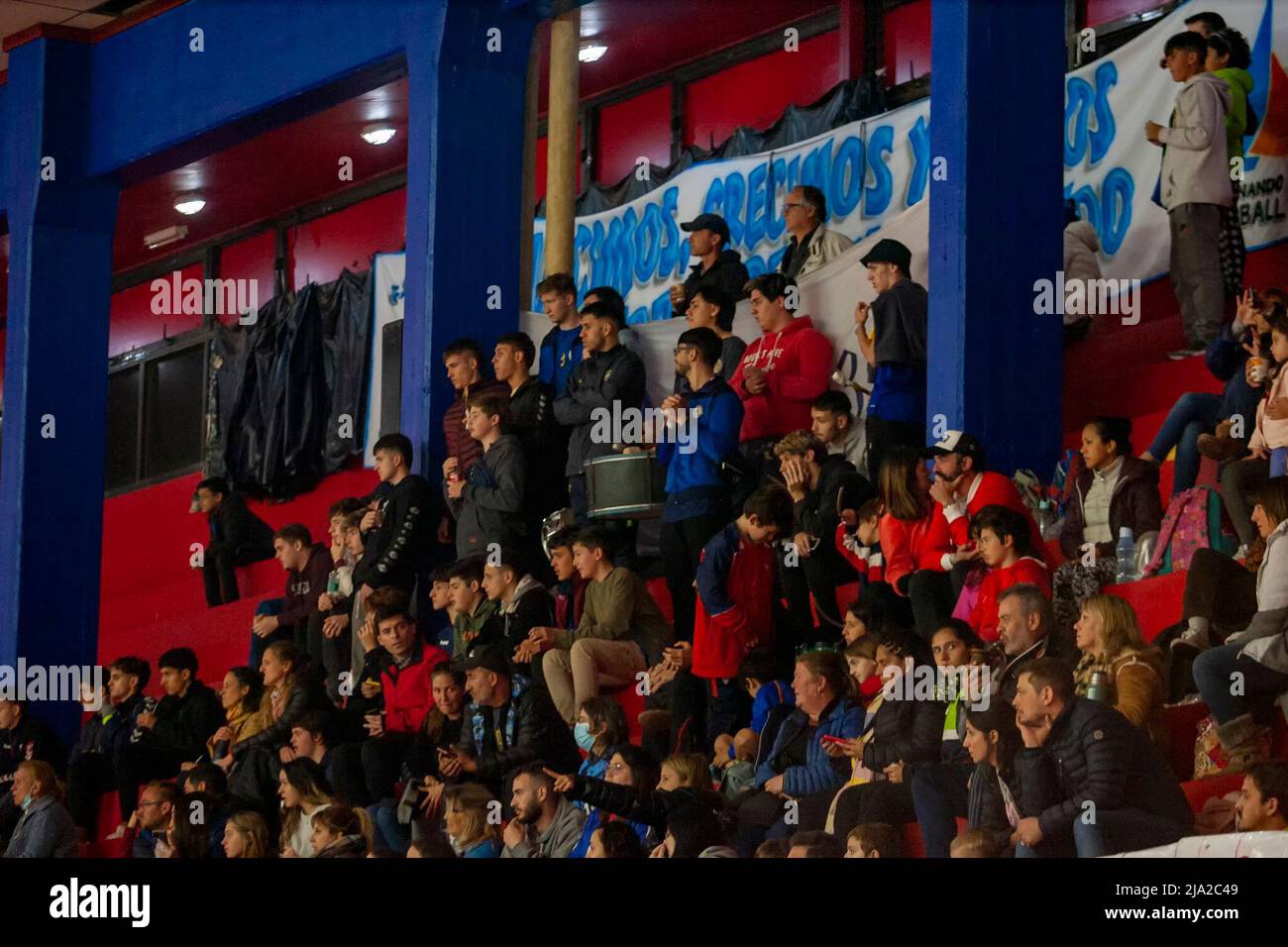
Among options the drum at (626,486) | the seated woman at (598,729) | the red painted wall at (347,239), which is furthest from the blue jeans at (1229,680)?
the red painted wall at (347,239)

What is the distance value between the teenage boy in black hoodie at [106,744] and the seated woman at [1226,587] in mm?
5957

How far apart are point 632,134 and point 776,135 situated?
6.62ft

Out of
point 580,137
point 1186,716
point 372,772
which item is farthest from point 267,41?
point 1186,716

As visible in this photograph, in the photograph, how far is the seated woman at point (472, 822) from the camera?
9.12 meters

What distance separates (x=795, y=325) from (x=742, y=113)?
444 centimetres

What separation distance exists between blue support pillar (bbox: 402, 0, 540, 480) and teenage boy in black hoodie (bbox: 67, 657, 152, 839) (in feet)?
7.15

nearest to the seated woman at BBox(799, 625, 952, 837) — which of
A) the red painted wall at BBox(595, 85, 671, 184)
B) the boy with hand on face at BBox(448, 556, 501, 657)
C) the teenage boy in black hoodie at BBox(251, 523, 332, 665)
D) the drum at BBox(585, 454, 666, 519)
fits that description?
the drum at BBox(585, 454, 666, 519)

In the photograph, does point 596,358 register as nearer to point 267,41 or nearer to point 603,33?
point 267,41

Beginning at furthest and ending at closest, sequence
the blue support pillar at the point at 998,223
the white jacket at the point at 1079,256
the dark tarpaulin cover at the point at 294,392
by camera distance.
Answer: the dark tarpaulin cover at the point at 294,392 < the white jacket at the point at 1079,256 < the blue support pillar at the point at 998,223

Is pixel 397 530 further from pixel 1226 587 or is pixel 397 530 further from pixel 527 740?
pixel 1226 587

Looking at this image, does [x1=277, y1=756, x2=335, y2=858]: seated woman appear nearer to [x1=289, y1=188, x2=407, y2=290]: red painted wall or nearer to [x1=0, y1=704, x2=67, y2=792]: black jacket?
[x1=0, y1=704, x2=67, y2=792]: black jacket

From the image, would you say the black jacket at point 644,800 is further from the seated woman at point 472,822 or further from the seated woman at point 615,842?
the seated woman at point 472,822

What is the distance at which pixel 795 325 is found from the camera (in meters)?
10.3
